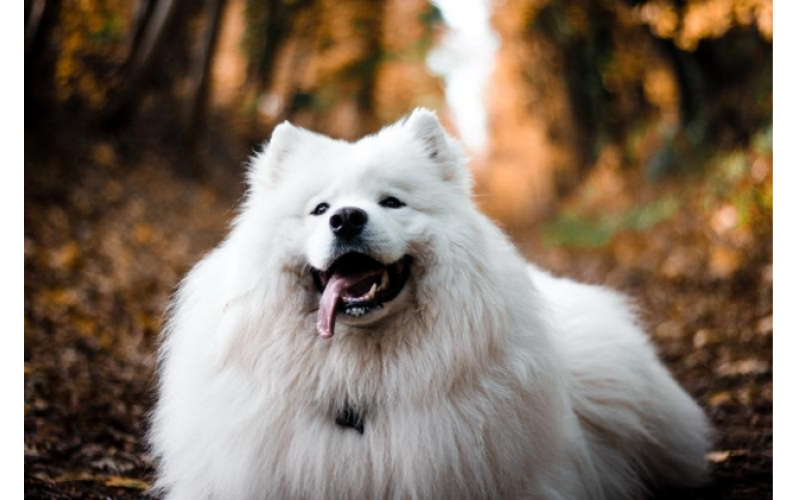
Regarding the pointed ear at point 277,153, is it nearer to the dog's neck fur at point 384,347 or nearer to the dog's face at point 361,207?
the dog's face at point 361,207

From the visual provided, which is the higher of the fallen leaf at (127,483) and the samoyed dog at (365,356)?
the samoyed dog at (365,356)

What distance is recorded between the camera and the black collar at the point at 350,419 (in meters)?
2.71

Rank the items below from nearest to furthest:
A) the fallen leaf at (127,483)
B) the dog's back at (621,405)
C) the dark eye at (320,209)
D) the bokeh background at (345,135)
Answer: the dark eye at (320,209) < the dog's back at (621,405) < the fallen leaf at (127,483) < the bokeh background at (345,135)

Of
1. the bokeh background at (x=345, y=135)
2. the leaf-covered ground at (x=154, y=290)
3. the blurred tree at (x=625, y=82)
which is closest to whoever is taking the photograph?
the leaf-covered ground at (x=154, y=290)

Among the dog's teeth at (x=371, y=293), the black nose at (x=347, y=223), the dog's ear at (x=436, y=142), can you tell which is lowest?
the dog's teeth at (x=371, y=293)

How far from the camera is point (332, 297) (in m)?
2.68

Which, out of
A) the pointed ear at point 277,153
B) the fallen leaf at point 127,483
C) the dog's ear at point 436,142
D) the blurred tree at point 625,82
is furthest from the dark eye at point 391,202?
the blurred tree at point 625,82

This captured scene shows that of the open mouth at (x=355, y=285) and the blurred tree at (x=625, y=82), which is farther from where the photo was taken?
the blurred tree at (x=625, y=82)

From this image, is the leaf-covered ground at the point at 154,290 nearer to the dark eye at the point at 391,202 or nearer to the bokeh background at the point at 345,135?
the bokeh background at the point at 345,135

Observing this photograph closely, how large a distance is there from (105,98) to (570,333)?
11.0 metres

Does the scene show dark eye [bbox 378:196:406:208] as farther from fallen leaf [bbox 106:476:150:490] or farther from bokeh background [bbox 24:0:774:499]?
fallen leaf [bbox 106:476:150:490]

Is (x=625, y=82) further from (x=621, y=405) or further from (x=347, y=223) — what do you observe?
(x=347, y=223)

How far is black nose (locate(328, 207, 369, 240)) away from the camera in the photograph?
8.68 ft
